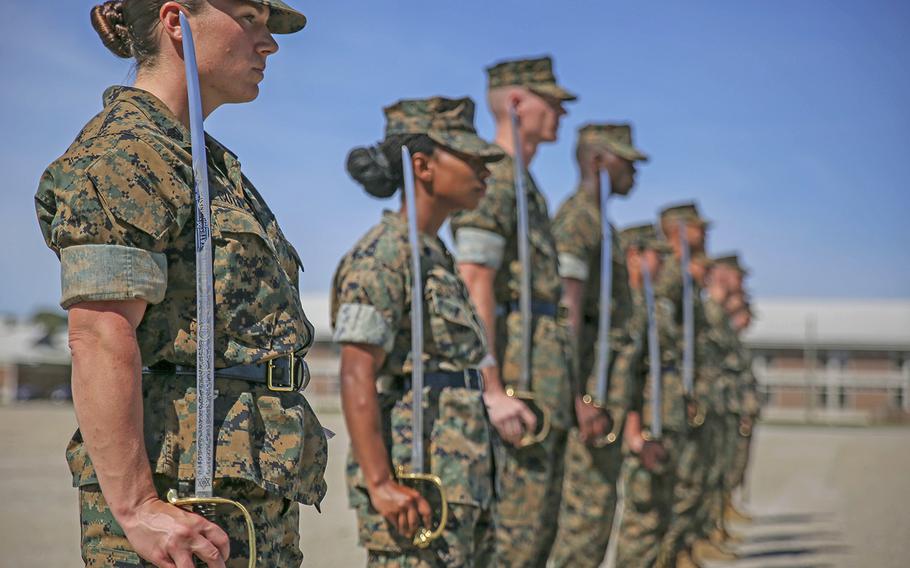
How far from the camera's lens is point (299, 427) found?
2.70 metres

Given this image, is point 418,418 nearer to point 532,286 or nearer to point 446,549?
point 446,549

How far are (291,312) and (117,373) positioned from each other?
0.49 meters

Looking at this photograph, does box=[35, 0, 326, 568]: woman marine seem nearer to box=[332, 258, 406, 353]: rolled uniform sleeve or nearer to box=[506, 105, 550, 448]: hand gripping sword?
box=[332, 258, 406, 353]: rolled uniform sleeve

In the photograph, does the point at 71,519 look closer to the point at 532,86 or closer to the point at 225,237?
the point at 532,86

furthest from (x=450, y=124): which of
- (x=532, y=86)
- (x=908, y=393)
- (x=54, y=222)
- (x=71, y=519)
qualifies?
(x=908, y=393)

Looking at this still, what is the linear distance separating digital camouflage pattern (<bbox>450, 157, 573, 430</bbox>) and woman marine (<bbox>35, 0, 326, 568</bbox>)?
2551 mm

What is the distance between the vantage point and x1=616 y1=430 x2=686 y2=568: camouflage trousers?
23.5 ft

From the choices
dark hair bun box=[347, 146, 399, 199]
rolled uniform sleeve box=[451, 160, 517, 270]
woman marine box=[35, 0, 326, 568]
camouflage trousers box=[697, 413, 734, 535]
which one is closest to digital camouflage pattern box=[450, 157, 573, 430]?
rolled uniform sleeve box=[451, 160, 517, 270]

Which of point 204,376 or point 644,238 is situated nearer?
point 204,376

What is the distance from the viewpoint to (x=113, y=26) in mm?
2799

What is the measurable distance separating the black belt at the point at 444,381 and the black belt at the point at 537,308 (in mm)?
1272

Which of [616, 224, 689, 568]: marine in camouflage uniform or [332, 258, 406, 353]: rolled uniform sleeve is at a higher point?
[332, 258, 406, 353]: rolled uniform sleeve

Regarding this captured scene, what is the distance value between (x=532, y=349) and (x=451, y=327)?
1426 millimetres

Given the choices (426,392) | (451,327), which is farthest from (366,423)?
(451,327)
